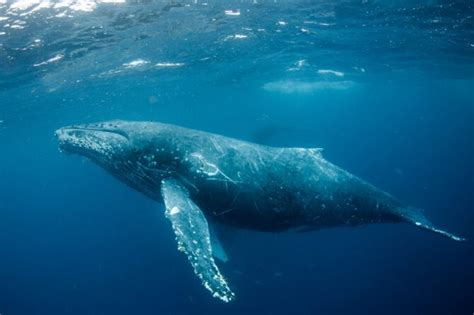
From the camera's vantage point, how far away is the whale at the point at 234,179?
673cm

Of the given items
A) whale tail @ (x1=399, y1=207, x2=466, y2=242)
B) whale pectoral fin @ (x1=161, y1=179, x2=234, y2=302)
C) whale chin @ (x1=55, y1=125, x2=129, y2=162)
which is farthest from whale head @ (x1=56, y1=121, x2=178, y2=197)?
whale tail @ (x1=399, y1=207, x2=466, y2=242)

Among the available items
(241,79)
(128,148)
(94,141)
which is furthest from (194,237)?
(241,79)

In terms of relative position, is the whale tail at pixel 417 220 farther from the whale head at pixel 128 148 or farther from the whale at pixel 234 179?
the whale head at pixel 128 148

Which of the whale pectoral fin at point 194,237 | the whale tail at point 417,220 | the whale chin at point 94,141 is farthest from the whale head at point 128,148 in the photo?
the whale tail at point 417,220

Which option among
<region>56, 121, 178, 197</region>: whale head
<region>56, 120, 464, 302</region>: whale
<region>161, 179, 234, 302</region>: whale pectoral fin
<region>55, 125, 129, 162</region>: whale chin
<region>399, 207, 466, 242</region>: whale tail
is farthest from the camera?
<region>55, 125, 129, 162</region>: whale chin

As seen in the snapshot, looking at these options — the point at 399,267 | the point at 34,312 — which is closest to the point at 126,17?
the point at 399,267

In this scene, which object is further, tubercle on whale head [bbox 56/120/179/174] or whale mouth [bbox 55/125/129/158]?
whale mouth [bbox 55/125/129/158]

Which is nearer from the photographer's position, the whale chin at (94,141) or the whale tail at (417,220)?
the whale tail at (417,220)

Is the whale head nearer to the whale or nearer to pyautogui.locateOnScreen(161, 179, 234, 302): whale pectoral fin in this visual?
the whale

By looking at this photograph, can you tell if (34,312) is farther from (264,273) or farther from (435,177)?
(435,177)

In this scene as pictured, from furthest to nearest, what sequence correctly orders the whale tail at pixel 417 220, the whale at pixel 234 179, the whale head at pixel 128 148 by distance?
the whale tail at pixel 417 220
the whale head at pixel 128 148
the whale at pixel 234 179

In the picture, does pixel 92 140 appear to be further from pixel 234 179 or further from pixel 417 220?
pixel 417 220

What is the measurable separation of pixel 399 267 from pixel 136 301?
67.7 feet

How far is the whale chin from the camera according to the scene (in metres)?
7.37
